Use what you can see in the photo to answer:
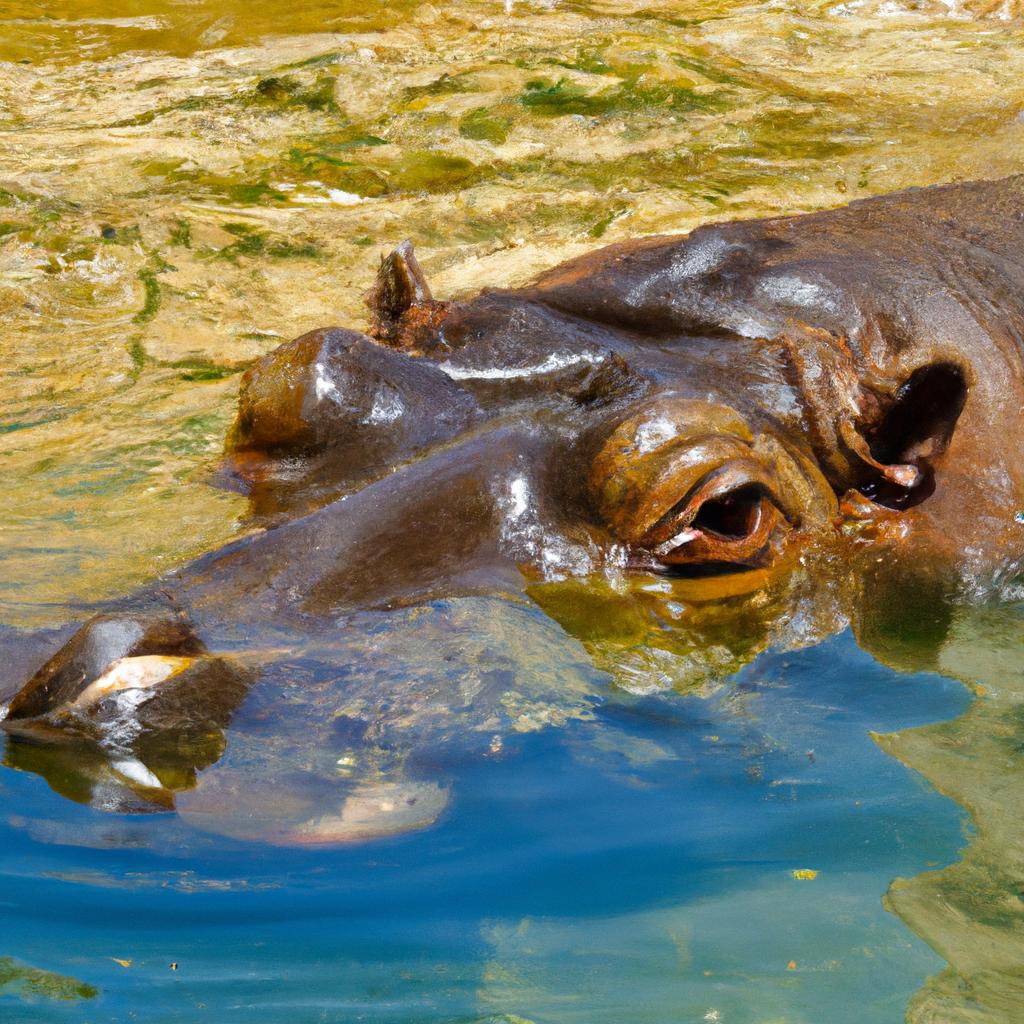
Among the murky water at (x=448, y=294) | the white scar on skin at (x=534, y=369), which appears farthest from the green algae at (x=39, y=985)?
the white scar on skin at (x=534, y=369)

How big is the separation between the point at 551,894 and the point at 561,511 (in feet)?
4.27

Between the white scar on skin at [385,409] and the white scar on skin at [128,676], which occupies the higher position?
the white scar on skin at [385,409]

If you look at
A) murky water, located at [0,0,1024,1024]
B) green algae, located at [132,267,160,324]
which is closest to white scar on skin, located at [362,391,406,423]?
murky water, located at [0,0,1024,1024]

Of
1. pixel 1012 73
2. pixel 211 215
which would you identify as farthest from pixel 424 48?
pixel 1012 73

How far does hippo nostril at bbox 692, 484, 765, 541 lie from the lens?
3970 millimetres

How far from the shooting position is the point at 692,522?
3936 mm

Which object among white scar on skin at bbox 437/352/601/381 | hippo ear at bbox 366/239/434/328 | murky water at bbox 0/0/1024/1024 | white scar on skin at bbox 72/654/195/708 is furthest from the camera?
hippo ear at bbox 366/239/434/328

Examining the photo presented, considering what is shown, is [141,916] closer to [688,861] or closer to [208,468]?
[688,861]

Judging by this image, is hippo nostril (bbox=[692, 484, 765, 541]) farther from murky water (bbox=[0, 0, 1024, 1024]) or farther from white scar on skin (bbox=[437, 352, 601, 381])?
white scar on skin (bbox=[437, 352, 601, 381])

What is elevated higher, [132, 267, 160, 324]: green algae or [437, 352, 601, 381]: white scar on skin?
[437, 352, 601, 381]: white scar on skin

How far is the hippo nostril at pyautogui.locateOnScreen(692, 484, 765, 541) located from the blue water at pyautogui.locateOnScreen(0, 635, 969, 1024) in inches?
21.4

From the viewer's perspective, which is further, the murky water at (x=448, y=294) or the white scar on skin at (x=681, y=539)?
the white scar on skin at (x=681, y=539)

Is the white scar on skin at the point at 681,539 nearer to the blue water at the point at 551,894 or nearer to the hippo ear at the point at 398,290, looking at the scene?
the blue water at the point at 551,894

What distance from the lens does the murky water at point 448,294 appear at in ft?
9.21
